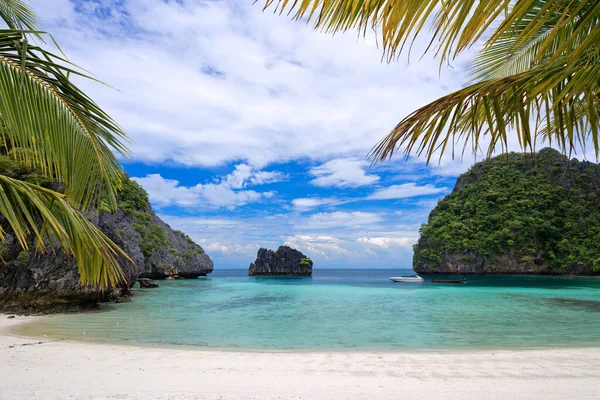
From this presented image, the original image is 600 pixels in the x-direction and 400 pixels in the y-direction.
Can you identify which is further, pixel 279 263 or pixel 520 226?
pixel 279 263

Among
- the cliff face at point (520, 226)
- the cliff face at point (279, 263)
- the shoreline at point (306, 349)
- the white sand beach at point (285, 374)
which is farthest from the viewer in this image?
the cliff face at point (279, 263)

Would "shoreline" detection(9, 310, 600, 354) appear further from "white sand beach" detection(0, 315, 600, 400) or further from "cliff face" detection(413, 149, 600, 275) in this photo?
"cliff face" detection(413, 149, 600, 275)

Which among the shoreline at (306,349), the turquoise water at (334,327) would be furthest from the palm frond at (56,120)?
the turquoise water at (334,327)

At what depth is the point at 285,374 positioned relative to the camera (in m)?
6.17

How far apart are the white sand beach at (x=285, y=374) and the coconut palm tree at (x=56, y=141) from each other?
3246mm

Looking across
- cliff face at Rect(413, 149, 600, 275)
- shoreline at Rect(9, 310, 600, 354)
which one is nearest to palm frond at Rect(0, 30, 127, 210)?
shoreline at Rect(9, 310, 600, 354)

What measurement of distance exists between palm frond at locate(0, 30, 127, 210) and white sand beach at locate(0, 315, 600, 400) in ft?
11.7

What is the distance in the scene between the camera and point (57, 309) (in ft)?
46.0

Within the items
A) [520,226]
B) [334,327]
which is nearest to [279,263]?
[520,226]

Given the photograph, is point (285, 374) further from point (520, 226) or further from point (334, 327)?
point (520, 226)

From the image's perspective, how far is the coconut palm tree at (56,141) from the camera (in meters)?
1.80

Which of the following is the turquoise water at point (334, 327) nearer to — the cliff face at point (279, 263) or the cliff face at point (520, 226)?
the cliff face at point (520, 226)

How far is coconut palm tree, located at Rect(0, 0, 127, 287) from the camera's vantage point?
1.80m

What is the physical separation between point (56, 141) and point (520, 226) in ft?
222
